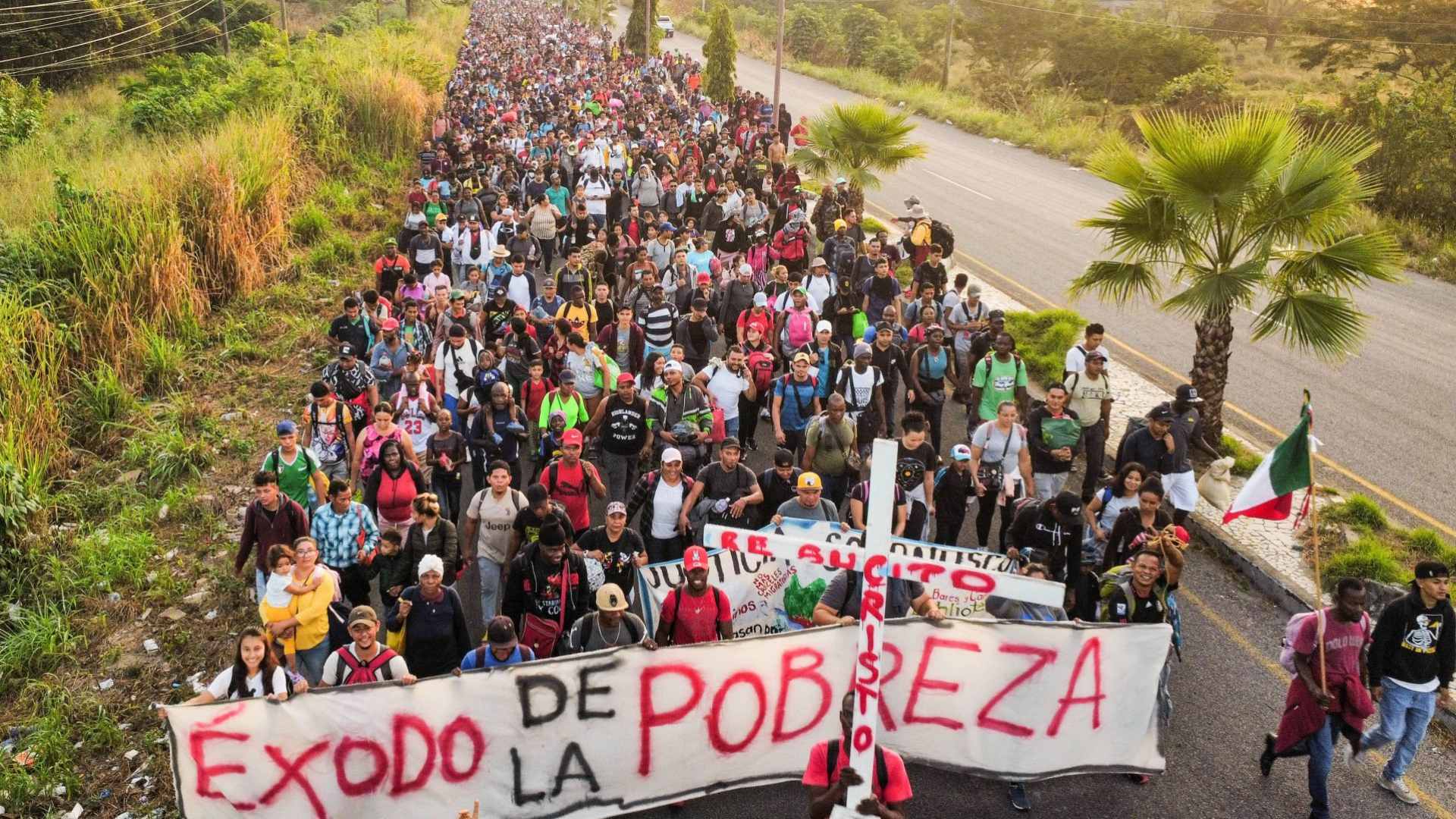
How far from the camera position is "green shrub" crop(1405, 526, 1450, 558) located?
32.0 feet

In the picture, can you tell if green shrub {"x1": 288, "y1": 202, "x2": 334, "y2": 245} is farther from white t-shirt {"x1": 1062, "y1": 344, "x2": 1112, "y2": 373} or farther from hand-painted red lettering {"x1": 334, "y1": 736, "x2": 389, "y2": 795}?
hand-painted red lettering {"x1": 334, "y1": 736, "x2": 389, "y2": 795}

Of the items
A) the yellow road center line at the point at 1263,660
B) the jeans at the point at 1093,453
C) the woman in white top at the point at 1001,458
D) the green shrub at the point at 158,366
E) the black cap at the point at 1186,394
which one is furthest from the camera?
the green shrub at the point at 158,366

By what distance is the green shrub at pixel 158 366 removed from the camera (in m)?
13.4

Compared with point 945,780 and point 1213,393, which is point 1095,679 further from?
point 1213,393

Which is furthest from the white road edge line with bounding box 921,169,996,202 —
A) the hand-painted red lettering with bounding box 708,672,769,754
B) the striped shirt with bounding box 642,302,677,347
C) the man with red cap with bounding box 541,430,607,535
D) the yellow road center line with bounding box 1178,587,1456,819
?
the hand-painted red lettering with bounding box 708,672,769,754

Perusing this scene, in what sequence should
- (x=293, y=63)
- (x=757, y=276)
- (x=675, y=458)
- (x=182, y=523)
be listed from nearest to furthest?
(x=675, y=458), (x=182, y=523), (x=757, y=276), (x=293, y=63)

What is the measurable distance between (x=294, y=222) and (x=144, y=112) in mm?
9896

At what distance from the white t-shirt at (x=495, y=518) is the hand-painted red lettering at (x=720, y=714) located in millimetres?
2268

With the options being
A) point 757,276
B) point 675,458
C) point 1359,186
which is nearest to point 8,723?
point 675,458

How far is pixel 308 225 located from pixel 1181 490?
16366mm

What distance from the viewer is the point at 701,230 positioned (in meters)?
18.5

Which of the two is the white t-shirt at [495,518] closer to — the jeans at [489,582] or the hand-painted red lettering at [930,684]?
the jeans at [489,582]

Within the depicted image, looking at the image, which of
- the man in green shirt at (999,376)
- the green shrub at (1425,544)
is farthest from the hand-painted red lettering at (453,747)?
the green shrub at (1425,544)

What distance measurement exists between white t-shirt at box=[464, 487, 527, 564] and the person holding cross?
3428 mm
